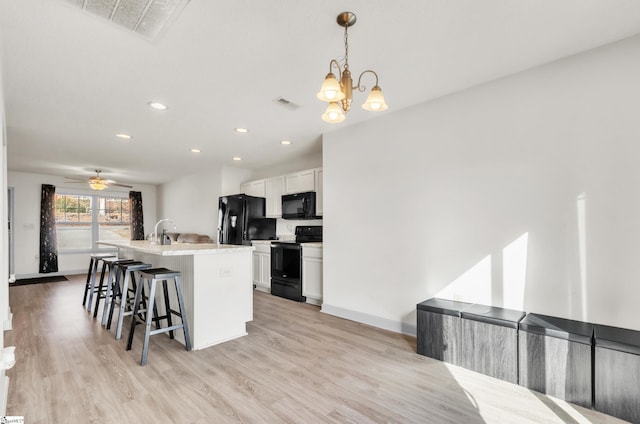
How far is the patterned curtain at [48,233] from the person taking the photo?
706 cm

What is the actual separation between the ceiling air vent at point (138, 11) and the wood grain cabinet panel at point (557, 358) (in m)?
3.16

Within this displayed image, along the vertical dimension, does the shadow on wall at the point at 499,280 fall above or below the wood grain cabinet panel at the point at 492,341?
above

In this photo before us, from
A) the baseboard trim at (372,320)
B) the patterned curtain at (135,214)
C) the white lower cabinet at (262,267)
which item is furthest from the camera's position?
the patterned curtain at (135,214)

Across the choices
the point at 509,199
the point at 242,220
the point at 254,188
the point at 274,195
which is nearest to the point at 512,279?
the point at 509,199

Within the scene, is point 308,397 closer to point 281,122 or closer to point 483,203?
point 483,203

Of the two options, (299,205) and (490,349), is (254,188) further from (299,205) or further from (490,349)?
(490,349)

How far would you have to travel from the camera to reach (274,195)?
18.8 ft

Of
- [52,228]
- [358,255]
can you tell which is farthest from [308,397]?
[52,228]

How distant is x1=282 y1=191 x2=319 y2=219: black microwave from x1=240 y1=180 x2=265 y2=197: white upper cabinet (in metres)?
0.80

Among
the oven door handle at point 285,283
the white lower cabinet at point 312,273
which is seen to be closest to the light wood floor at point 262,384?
the white lower cabinet at point 312,273

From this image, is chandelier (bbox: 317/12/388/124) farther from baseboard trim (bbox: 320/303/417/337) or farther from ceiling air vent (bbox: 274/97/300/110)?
baseboard trim (bbox: 320/303/417/337)

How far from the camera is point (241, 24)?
1.95m

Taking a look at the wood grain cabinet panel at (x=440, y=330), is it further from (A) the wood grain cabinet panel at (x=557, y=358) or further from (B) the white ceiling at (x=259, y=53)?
(B) the white ceiling at (x=259, y=53)

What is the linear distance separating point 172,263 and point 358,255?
2.14 m
